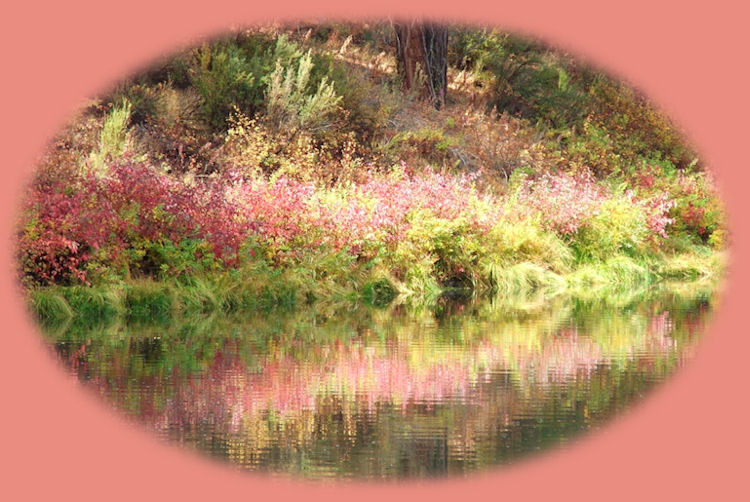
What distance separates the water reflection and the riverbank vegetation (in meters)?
1.68

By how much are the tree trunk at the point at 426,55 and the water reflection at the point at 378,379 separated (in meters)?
16.0

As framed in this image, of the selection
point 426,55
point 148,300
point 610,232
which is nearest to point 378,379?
point 148,300

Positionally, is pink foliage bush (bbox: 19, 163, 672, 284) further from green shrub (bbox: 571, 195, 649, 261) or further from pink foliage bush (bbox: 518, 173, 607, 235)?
green shrub (bbox: 571, 195, 649, 261)

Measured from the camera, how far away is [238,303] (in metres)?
15.9

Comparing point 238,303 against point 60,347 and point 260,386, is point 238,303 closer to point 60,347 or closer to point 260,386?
point 60,347

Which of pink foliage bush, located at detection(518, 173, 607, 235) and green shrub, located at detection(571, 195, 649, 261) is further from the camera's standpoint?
green shrub, located at detection(571, 195, 649, 261)

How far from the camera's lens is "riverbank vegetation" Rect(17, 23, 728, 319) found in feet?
50.8

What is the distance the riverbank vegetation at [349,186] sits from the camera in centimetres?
1549

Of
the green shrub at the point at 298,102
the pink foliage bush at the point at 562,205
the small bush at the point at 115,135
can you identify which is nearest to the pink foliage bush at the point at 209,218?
the pink foliage bush at the point at 562,205

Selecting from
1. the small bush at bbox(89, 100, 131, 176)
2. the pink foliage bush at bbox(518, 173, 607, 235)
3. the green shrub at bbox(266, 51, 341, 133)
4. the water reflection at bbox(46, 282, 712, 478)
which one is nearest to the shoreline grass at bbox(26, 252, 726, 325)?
the pink foliage bush at bbox(518, 173, 607, 235)

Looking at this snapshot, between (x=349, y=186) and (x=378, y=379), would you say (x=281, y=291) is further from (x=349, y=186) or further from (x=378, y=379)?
(x=378, y=379)

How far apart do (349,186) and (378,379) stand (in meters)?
12.3

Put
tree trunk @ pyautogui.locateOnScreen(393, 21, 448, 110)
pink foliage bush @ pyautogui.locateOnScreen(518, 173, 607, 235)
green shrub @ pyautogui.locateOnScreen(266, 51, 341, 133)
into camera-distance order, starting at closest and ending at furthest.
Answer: pink foliage bush @ pyautogui.locateOnScreen(518, 173, 607, 235) < green shrub @ pyautogui.locateOnScreen(266, 51, 341, 133) < tree trunk @ pyautogui.locateOnScreen(393, 21, 448, 110)

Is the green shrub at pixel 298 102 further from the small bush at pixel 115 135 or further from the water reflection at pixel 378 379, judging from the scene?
the water reflection at pixel 378 379
